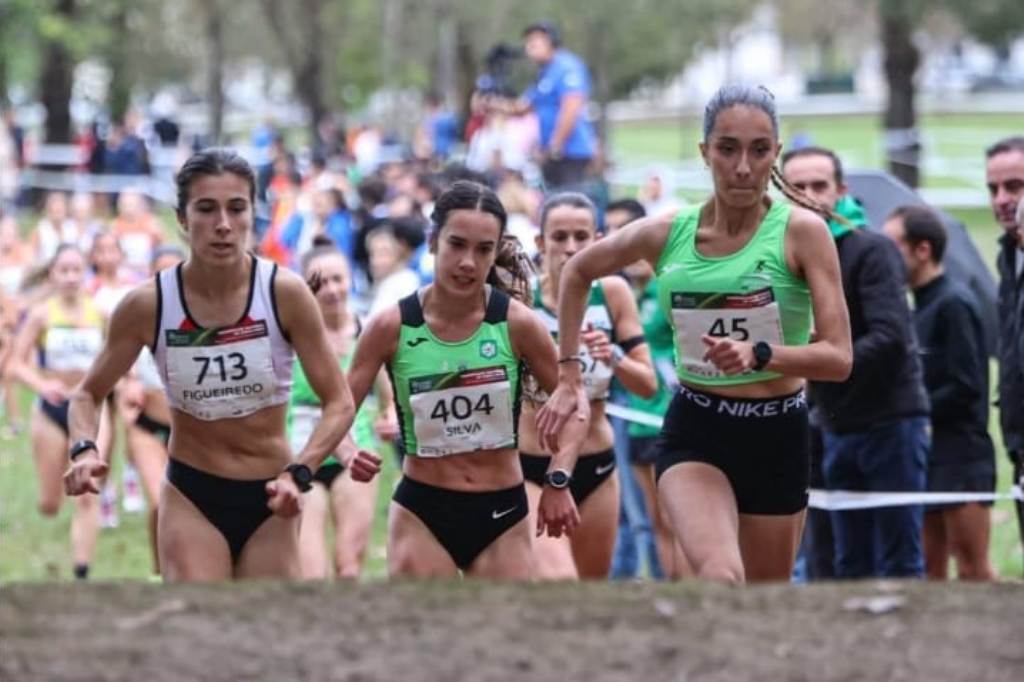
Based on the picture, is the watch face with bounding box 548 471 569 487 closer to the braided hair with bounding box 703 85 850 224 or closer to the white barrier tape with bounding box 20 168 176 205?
the braided hair with bounding box 703 85 850 224

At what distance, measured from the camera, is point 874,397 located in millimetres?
9125

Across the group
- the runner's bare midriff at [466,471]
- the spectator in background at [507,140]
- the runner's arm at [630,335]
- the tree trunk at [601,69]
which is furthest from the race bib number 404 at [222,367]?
the tree trunk at [601,69]

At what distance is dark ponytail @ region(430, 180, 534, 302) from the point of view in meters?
7.41

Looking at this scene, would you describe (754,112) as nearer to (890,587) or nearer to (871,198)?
(890,587)

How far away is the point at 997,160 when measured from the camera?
29.6ft

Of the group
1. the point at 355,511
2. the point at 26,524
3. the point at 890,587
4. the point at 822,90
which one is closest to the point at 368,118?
the point at 822,90

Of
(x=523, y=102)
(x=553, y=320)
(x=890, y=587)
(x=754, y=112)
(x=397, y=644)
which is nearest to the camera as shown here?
(x=397, y=644)

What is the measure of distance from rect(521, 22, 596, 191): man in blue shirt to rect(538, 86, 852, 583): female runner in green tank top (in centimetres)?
1008

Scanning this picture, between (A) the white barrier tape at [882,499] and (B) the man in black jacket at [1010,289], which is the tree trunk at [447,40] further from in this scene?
(B) the man in black jacket at [1010,289]

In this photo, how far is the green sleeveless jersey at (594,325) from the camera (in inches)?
344

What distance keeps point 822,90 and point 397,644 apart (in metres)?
88.4

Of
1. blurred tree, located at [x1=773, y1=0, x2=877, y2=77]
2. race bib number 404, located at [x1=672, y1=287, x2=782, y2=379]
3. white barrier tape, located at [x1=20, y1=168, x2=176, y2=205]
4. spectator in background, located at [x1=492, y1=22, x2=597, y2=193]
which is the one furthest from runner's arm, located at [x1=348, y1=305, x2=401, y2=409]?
blurred tree, located at [x1=773, y1=0, x2=877, y2=77]

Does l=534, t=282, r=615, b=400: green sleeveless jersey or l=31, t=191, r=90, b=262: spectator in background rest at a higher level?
l=31, t=191, r=90, b=262: spectator in background

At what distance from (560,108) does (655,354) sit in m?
6.88
